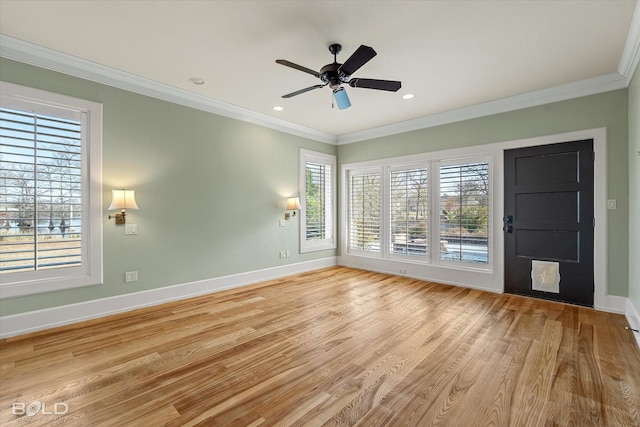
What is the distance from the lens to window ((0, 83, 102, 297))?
2867mm

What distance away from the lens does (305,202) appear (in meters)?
5.87

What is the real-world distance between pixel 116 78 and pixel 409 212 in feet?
15.9

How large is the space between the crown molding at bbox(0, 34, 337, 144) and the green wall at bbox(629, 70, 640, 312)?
4640 millimetres

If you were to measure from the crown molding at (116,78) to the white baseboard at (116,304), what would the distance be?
258 cm

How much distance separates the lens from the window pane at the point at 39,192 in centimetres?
286

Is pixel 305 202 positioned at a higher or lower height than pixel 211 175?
lower

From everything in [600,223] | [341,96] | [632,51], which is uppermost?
[632,51]

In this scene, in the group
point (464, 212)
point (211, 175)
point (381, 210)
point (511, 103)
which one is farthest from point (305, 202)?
point (511, 103)

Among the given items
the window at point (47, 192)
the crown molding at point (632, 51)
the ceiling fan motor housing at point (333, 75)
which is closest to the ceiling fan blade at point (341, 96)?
the ceiling fan motor housing at point (333, 75)

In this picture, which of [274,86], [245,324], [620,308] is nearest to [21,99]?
[274,86]

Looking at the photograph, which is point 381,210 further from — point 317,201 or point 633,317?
point 633,317

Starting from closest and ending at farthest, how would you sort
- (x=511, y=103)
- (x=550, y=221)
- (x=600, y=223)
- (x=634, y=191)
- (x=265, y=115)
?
(x=634, y=191)
(x=600, y=223)
(x=550, y=221)
(x=511, y=103)
(x=265, y=115)

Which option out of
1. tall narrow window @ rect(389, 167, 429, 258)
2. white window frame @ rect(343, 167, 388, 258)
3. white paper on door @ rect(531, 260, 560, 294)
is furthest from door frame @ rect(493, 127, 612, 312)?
white window frame @ rect(343, 167, 388, 258)

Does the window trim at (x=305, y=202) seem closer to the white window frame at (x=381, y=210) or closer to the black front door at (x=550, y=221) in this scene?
the white window frame at (x=381, y=210)
